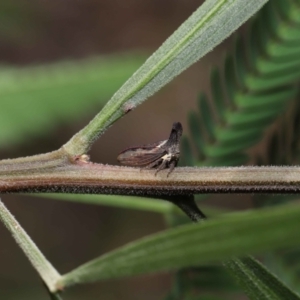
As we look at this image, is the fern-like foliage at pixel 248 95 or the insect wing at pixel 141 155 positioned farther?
the fern-like foliage at pixel 248 95

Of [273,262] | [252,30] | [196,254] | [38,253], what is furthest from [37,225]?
[196,254]

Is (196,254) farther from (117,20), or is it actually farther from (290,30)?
(117,20)

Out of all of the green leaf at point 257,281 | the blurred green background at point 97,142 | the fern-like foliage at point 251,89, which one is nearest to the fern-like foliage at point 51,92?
the fern-like foliage at point 251,89

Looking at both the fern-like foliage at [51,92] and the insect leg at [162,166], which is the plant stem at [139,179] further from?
the fern-like foliage at [51,92]

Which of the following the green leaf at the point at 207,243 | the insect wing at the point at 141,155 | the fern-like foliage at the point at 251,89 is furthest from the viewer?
the fern-like foliage at the point at 251,89

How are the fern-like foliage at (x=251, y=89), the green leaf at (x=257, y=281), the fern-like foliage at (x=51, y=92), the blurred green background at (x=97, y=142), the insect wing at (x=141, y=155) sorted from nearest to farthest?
1. the green leaf at (x=257, y=281)
2. the insect wing at (x=141, y=155)
3. the fern-like foliage at (x=251, y=89)
4. the fern-like foliage at (x=51, y=92)
5. the blurred green background at (x=97, y=142)

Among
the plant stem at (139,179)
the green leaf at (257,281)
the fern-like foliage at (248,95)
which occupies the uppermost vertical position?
the fern-like foliage at (248,95)

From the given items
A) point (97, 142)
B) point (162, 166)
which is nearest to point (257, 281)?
point (162, 166)

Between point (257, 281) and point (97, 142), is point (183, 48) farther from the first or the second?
point (97, 142)
